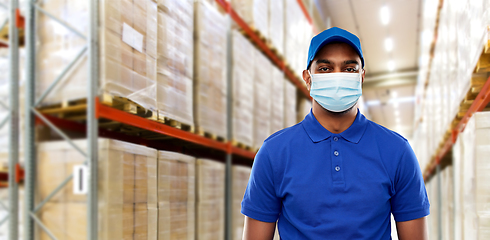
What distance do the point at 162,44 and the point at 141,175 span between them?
1.23 metres

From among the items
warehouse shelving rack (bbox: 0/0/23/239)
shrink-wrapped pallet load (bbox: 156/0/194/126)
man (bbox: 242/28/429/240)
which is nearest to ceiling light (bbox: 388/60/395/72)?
shrink-wrapped pallet load (bbox: 156/0/194/126)

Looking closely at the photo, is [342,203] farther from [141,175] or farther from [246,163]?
[246,163]

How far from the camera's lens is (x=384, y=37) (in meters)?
13.8

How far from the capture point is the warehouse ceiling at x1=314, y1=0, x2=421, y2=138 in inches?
459

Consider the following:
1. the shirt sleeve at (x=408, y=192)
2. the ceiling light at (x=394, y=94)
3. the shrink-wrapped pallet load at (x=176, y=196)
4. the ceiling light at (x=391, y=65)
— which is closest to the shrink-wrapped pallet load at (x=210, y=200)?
the shrink-wrapped pallet load at (x=176, y=196)

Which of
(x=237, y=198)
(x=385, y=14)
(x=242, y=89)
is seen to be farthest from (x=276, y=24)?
(x=385, y=14)

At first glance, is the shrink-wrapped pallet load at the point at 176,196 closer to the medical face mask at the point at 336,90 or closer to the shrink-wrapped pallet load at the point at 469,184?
the medical face mask at the point at 336,90

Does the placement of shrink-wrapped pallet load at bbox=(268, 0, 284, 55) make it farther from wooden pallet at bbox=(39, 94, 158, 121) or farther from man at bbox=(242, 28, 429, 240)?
man at bbox=(242, 28, 429, 240)

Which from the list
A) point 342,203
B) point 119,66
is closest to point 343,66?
point 342,203

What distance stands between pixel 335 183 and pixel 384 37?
42.7 ft

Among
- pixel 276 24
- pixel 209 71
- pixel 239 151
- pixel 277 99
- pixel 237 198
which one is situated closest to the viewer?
pixel 209 71

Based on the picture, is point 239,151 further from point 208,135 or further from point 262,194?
point 262,194

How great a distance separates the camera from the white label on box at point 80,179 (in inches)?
113

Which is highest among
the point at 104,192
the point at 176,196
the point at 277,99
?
the point at 277,99
